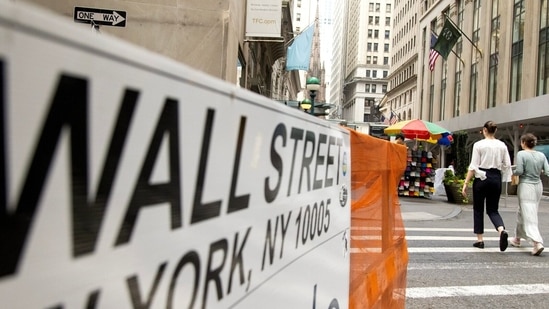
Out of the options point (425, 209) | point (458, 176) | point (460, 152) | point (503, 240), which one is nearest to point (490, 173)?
point (503, 240)

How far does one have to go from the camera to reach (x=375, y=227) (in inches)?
131

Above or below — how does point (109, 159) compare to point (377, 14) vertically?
below

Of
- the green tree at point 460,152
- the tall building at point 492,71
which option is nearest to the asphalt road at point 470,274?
the green tree at point 460,152

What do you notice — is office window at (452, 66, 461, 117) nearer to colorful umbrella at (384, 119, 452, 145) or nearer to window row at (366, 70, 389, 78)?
colorful umbrella at (384, 119, 452, 145)

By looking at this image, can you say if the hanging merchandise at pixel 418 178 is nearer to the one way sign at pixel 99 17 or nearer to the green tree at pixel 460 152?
the green tree at pixel 460 152

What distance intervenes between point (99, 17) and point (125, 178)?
6.04 m

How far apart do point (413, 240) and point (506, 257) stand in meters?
1.70

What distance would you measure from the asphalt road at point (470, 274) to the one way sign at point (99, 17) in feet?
16.3

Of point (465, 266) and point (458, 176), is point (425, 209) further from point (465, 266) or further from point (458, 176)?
point (465, 266)

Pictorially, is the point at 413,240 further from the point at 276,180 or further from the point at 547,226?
the point at 276,180

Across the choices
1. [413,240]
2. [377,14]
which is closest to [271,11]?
[413,240]

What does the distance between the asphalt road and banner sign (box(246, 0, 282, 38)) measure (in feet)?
20.8

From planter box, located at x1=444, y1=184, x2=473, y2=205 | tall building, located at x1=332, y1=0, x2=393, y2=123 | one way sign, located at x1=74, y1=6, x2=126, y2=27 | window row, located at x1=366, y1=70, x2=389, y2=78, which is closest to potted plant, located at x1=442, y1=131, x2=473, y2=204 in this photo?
planter box, located at x1=444, y1=184, x2=473, y2=205

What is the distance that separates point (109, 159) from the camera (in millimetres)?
832
